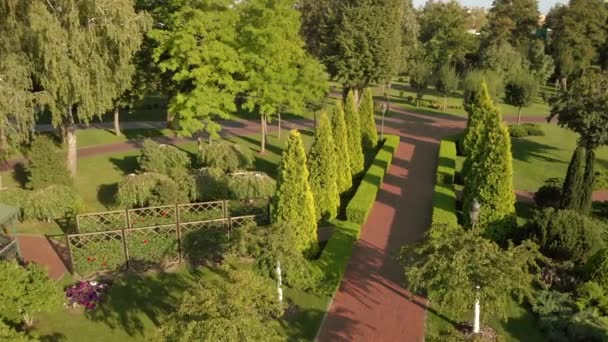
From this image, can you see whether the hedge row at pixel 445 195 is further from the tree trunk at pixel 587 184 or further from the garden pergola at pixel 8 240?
the garden pergola at pixel 8 240

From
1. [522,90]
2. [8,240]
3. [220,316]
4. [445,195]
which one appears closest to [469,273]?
[220,316]

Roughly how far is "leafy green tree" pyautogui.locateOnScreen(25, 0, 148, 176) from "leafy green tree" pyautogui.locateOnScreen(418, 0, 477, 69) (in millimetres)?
46215

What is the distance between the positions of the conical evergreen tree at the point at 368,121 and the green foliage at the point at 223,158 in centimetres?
868

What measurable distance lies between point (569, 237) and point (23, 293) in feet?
54.6

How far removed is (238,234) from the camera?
14.0 meters

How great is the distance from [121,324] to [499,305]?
33.0 feet

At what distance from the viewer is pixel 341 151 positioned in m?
22.2

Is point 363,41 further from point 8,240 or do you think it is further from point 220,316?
point 220,316

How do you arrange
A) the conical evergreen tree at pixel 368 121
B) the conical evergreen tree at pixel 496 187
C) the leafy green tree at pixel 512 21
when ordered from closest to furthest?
the conical evergreen tree at pixel 496 187, the conical evergreen tree at pixel 368 121, the leafy green tree at pixel 512 21

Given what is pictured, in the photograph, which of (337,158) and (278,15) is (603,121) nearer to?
(337,158)

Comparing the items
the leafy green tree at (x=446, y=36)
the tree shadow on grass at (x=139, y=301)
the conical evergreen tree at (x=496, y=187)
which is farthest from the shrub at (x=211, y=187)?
the leafy green tree at (x=446, y=36)

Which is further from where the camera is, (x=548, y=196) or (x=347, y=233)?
(x=548, y=196)

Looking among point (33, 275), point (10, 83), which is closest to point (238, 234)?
point (33, 275)

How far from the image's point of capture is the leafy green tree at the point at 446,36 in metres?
64.4
